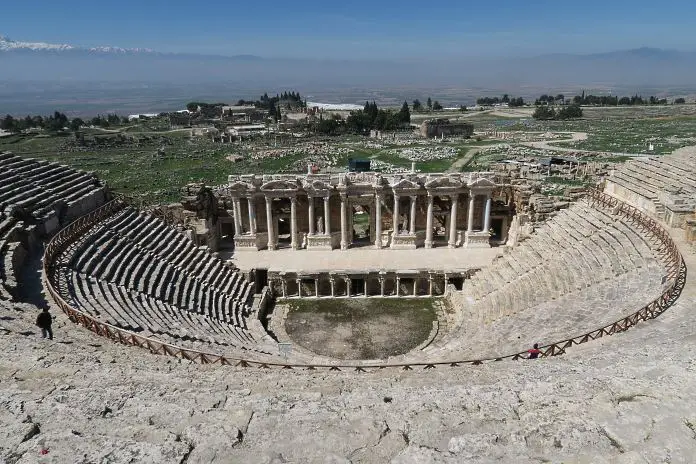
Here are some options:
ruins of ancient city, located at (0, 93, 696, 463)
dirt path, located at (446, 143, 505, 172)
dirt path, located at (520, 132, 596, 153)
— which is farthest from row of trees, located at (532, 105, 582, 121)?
ruins of ancient city, located at (0, 93, 696, 463)

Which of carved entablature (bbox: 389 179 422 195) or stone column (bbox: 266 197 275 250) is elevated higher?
carved entablature (bbox: 389 179 422 195)

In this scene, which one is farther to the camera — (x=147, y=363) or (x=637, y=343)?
(x=637, y=343)

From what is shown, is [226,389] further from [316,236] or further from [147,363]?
[316,236]

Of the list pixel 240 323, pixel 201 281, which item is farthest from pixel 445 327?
pixel 201 281

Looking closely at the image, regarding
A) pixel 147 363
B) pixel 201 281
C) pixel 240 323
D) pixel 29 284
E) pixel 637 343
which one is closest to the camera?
pixel 147 363

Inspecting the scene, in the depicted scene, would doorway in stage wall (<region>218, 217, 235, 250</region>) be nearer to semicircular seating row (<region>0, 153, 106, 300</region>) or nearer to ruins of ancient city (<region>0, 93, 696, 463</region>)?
ruins of ancient city (<region>0, 93, 696, 463</region>)
